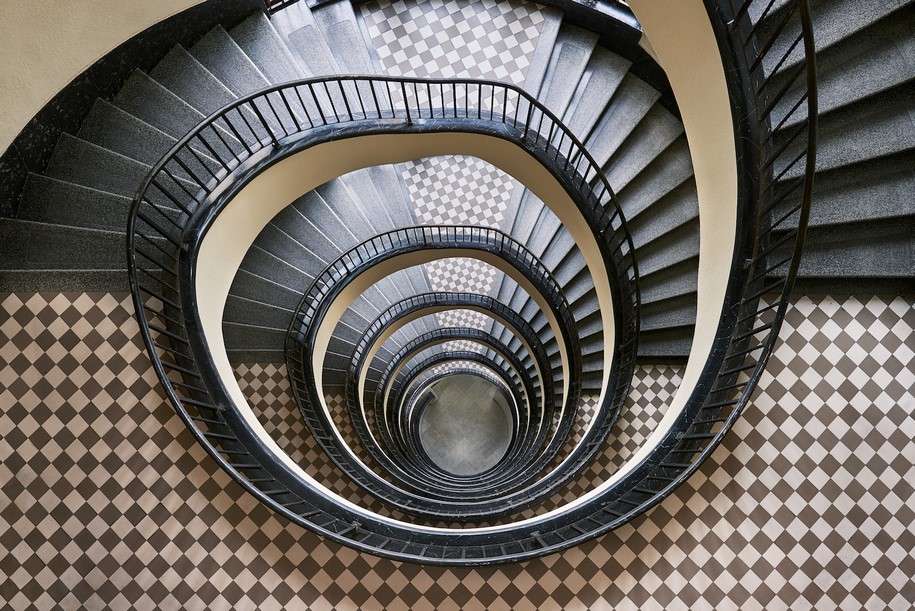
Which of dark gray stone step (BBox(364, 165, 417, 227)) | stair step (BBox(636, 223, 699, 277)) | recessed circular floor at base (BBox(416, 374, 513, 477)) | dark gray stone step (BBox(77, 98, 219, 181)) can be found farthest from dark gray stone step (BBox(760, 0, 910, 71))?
recessed circular floor at base (BBox(416, 374, 513, 477))

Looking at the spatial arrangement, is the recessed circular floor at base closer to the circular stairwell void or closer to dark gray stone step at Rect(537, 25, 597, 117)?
the circular stairwell void

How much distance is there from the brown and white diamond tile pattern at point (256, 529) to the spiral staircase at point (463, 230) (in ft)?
0.55

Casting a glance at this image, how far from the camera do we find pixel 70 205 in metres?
4.16

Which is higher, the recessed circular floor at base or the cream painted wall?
the cream painted wall

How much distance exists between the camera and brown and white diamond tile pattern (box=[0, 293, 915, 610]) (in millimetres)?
3242

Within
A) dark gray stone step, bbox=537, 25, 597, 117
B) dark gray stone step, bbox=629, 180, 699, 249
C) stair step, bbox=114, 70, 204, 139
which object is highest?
dark gray stone step, bbox=537, 25, 597, 117

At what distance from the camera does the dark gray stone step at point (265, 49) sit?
5.28 m

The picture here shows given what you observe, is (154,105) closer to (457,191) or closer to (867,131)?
(457,191)

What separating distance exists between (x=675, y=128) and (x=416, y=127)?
2.81 m

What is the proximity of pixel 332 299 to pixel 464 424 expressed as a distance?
7.09 m

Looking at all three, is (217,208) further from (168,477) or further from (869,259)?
(869,259)

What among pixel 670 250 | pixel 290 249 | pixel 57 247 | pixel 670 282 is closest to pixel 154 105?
pixel 57 247

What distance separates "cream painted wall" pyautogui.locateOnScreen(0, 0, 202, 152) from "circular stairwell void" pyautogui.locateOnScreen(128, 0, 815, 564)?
65 centimetres

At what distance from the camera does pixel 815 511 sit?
339cm
